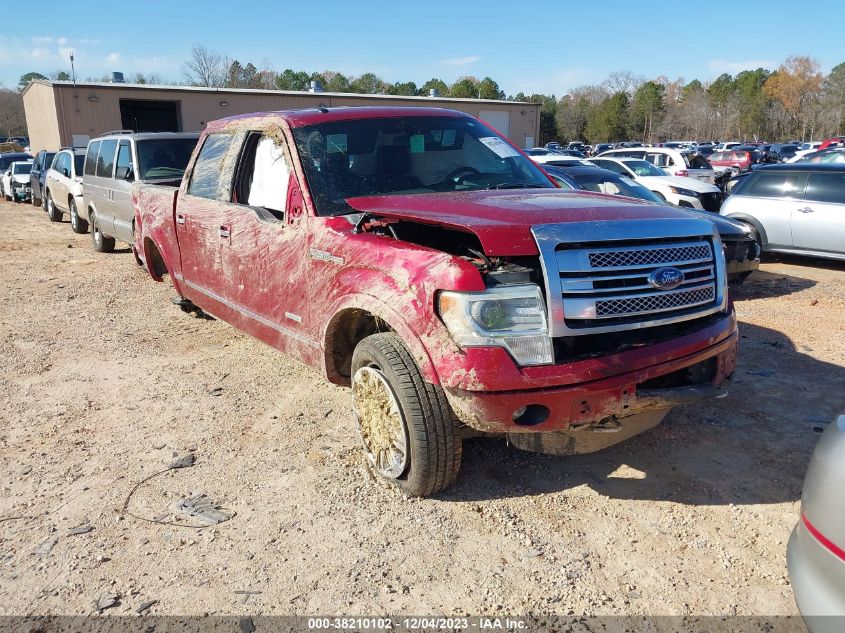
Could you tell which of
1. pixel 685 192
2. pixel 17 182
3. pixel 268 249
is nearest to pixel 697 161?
pixel 685 192

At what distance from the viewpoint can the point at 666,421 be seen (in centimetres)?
439

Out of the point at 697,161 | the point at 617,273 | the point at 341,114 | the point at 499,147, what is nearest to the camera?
the point at 617,273

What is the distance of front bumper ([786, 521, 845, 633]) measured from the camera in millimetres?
1932

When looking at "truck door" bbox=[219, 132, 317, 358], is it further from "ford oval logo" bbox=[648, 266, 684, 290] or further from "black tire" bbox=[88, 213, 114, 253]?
"black tire" bbox=[88, 213, 114, 253]

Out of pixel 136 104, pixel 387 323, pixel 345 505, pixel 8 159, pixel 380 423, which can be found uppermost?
pixel 136 104

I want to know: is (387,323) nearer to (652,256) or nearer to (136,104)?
(652,256)

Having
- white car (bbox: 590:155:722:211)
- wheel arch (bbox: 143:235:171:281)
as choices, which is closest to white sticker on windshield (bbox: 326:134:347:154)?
wheel arch (bbox: 143:235:171:281)

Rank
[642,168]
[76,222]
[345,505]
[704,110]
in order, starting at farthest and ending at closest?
[704,110] → [642,168] → [76,222] → [345,505]

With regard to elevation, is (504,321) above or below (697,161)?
below

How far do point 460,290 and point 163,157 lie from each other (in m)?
8.24

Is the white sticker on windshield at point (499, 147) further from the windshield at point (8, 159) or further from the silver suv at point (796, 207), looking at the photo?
the windshield at point (8, 159)

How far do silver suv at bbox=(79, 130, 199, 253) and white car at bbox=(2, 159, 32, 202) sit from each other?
15.3m

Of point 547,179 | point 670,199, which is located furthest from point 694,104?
point 547,179

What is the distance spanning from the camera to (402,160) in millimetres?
4355
